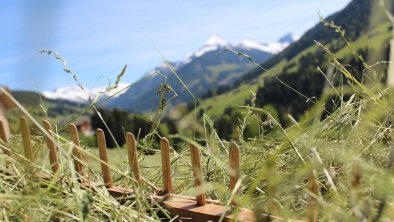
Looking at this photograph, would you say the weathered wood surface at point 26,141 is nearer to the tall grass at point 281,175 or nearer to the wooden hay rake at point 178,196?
the wooden hay rake at point 178,196

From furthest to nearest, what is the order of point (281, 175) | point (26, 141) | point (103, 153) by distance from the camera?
point (26, 141) < point (103, 153) < point (281, 175)

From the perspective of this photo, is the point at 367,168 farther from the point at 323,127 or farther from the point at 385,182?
→ the point at 323,127

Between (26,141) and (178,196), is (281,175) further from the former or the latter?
(26,141)

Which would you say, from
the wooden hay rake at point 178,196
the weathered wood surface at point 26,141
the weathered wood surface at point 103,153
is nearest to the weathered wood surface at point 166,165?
the wooden hay rake at point 178,196

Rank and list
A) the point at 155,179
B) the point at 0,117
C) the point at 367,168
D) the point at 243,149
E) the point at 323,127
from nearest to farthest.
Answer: the point at 367,168 → the point at 323,127 → the point at 243,149 → the point at 155,179 → the point at 0,117

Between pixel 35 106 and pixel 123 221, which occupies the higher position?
pixel 35 106

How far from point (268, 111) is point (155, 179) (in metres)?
0.67

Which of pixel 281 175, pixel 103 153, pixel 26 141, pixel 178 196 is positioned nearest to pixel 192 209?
pixel 178 196

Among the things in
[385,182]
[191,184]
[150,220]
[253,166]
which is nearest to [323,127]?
[253,166]

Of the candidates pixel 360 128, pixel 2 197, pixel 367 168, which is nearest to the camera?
pixel 367 168

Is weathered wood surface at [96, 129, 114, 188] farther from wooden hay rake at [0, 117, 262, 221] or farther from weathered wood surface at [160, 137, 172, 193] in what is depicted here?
weathered wood surface at [160, 137, 172, 193]

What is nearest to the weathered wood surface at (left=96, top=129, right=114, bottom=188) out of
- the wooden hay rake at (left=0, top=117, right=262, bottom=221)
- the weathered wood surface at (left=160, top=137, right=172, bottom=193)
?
the wooden hay rake at (left=0, top=117, right=262, bottom=221)

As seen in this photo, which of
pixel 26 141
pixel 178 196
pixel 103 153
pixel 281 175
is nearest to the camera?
pixel 281 175

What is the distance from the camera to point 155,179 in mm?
2184
